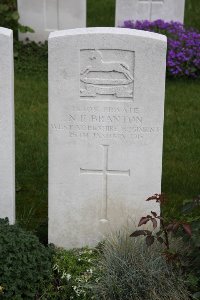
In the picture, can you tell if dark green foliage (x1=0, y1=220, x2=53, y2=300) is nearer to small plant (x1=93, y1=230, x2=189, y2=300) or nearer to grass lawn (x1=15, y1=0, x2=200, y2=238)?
small plant (x1=93, y1=230, x2=189, y2=300)

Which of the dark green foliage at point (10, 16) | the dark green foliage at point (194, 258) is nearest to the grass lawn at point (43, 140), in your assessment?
the dark green foliage at point (10, 16)

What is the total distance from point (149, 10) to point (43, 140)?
11.8 ft

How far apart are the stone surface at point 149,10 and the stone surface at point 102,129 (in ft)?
17.8

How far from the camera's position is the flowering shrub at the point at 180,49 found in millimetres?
9125

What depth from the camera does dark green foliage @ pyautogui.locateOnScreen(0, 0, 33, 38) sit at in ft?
33.2

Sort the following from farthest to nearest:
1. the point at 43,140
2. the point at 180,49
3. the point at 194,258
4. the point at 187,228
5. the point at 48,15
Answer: the point at 48,15, the point at 180,49, the point at 43,140, the point at 194,258, the point at 187,228

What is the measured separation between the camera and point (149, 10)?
9859mm

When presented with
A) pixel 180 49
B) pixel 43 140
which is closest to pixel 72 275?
pixel 43 140

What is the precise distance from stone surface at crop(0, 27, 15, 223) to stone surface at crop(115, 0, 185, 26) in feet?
17.9

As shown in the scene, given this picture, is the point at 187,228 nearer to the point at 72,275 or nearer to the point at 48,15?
the point at 72,275

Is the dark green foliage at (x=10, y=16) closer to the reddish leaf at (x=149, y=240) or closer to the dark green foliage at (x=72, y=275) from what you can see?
the dark green foliage at (x=72, y=275)

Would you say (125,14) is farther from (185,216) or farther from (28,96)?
(185,216)

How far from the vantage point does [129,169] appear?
474cm

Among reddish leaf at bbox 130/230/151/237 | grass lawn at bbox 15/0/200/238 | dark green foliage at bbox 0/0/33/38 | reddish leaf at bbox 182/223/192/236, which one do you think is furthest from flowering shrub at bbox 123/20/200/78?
reddish leaf at bbox 182/223/192/236
